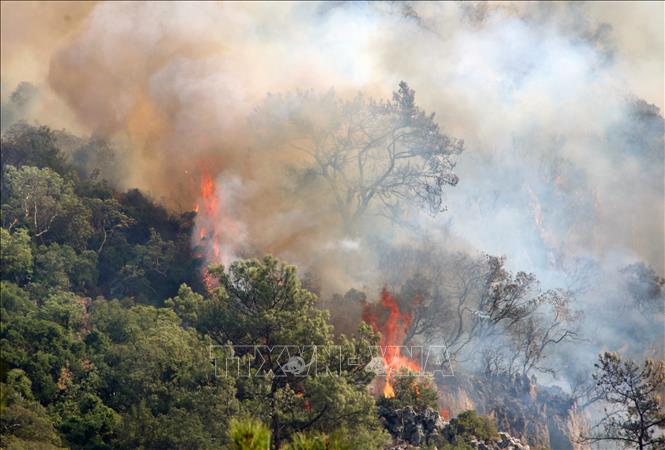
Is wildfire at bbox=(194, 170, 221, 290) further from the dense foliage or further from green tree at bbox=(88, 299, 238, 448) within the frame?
green tree at bbox=(88, 299, 238, 448)

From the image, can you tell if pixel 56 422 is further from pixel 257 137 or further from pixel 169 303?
pixel 257 137

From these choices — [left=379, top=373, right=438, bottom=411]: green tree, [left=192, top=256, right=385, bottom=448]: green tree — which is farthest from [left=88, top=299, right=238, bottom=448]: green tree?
[left=379, top=373, right=438, bottom=411]: green tree

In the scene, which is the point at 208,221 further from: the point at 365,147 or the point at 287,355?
the point at 287,355

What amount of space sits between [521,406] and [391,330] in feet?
31.6

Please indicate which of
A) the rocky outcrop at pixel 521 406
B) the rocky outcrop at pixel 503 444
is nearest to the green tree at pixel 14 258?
the rocky outcrop at pixel 521 406

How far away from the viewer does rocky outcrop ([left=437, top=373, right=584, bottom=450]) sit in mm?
68000

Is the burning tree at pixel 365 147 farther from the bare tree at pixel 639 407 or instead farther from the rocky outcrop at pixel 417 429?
the rocky outcrop at pixel 417 429

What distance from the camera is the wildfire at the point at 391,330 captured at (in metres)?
69.3

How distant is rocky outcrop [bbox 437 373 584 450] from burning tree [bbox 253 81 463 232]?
15.8m

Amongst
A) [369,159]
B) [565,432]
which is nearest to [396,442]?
[565,432]

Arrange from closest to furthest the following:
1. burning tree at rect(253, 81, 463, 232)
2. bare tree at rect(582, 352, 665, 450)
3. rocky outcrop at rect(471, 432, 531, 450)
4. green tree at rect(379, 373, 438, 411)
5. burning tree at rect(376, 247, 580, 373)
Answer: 1. bare tree at rect(582, 352, 665, 450)
2. rocky outcrop at rect(471, 432, 531, 450)
3. green tree at rect(379, 373, 438, 411)
4. burning tree at rect(376, 247, 580, 373)
5. burning tree at rect(253, 81, 463, 232)

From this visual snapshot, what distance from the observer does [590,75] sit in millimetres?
100938

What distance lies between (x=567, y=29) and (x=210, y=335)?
205 feet

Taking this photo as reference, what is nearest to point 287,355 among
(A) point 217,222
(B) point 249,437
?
(B) point 249,437
